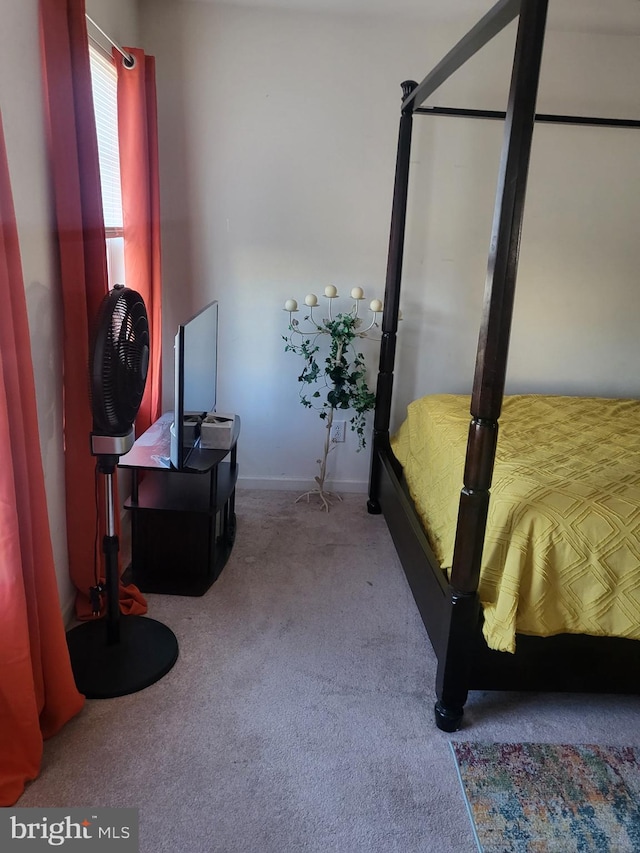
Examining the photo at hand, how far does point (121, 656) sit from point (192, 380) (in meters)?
1.01

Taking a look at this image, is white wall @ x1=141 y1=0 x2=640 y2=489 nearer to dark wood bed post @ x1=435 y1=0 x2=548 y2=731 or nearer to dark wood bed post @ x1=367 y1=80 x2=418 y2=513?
dark wood bed post @ x1=367 y1=80 x2=418 y2=513

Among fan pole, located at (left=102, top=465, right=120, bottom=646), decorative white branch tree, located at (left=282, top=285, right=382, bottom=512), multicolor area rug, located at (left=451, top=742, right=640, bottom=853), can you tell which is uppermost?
decorative white branch tree, located at (left=282, top=285, right=382, bottom=512)

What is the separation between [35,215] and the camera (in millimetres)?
1844

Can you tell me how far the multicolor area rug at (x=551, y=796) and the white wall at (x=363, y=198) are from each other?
195 cm

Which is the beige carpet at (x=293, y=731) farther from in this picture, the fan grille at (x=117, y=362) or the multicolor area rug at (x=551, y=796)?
the fan grille at (x=117, y=362)

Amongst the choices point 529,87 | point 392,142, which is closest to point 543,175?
point 392,142

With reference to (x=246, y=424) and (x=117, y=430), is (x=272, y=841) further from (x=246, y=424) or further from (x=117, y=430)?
(x=246, y=424)

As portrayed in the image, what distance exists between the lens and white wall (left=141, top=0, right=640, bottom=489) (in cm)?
303

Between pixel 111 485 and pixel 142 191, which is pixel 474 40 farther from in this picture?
pixel 111 485

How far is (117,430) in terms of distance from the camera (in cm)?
188

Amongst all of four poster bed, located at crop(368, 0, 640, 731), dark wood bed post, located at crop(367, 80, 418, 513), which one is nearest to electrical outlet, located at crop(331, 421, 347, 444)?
dark wood bed post, located at crop(367, 80, 418, 513)

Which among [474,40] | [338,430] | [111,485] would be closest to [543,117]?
[474,40]

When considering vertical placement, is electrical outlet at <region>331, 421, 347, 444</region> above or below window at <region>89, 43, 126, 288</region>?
below

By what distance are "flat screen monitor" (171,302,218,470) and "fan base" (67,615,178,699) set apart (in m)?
0.59
